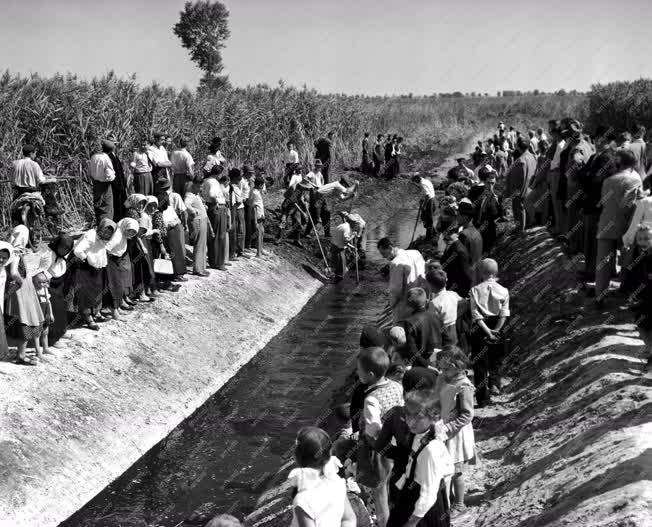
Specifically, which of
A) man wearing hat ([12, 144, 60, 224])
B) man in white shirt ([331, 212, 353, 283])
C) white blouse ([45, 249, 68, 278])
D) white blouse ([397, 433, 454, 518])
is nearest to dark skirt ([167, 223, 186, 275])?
man wearing hat ([12, 144, 60, 224])

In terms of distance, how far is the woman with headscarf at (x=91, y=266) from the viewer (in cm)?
1212

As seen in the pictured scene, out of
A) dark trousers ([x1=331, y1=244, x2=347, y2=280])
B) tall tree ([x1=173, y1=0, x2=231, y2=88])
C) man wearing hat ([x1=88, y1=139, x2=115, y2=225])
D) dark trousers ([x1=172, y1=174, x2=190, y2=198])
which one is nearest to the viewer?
man wearing hat ([x1=88, y1=139, x2=115, y2=225])

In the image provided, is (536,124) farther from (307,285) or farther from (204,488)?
(204,488)

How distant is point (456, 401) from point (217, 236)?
10.6m

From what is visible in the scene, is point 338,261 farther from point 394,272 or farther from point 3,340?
point 3,340

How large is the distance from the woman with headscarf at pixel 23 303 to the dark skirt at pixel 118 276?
5.21 ft

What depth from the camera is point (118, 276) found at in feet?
42.4

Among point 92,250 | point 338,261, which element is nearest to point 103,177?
point 92,250

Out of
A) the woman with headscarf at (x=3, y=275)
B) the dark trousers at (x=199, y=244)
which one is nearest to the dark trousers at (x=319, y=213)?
the dark trousers at (x=199, y=244)

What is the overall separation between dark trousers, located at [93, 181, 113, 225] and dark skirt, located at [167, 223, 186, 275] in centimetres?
178

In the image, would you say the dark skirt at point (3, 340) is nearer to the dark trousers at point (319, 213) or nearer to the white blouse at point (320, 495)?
the white blouse at point (320, 495)

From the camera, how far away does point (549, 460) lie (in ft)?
26.3

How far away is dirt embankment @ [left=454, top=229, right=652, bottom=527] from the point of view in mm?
6590

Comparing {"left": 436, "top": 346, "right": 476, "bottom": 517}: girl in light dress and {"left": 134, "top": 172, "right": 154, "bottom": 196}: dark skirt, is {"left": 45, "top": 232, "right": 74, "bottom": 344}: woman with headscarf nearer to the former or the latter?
{"left": 134, "top": 172, "right": 154, "bottom": 196}: dark skirt
